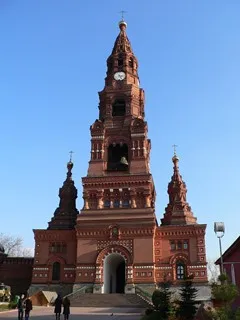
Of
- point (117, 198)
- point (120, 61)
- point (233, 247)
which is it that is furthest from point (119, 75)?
point (233, 247)

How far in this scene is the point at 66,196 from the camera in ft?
157

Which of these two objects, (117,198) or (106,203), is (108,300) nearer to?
(106,203)

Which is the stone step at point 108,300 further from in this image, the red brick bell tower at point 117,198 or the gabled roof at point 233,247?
the gabled roof at point 233,247

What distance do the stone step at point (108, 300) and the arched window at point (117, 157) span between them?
14273 millimetres

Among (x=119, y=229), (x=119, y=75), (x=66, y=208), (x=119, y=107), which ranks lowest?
(x=119, y=229)

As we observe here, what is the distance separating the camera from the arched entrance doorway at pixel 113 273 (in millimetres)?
39375

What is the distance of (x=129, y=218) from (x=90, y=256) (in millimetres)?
5528

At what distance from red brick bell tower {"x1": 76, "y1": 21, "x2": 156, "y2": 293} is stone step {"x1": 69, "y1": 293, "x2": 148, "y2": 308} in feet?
7.40

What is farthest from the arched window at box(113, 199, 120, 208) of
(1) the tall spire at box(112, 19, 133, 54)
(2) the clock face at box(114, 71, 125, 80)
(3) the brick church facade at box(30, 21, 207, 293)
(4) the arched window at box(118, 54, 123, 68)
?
(1) the tall spire at box(112, 19, 133, 54)

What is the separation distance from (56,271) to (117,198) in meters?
10.2

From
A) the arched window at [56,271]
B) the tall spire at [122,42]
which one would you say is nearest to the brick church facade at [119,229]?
the arched window at [56,271]

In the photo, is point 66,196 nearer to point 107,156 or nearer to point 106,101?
point 107,156

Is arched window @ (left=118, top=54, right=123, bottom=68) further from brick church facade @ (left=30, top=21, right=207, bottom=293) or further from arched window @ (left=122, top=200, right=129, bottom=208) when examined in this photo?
arched window @ (left=122, top=200, right=129, bottom=208)

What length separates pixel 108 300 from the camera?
113 feet
